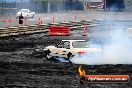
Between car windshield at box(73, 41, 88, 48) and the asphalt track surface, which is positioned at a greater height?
car windshield at box(73, 41, 88, 48)

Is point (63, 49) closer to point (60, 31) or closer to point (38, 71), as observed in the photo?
point (38, 71)

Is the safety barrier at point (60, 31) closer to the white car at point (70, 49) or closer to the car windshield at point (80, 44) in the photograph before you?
the white car at point (70, 49)

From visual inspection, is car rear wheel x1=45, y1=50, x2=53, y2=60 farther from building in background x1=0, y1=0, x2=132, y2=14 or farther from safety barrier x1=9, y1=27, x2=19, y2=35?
building in background x1=0, y1=0, x2=132, y2=14

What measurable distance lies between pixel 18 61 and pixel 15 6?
187 ft

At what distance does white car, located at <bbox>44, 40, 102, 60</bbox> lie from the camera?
25.2 metres

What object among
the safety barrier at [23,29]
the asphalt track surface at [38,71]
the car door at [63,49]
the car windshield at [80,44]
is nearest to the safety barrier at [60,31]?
the safety barrier at [23,29]

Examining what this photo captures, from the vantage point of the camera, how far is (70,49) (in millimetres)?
25750

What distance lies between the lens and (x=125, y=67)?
2300 centimetres

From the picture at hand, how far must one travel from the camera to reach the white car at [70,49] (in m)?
25.2

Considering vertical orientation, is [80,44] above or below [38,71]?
above

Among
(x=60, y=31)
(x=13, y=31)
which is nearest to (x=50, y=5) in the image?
(x=60, y=31)

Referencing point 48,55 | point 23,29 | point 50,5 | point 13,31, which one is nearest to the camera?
point 48,55

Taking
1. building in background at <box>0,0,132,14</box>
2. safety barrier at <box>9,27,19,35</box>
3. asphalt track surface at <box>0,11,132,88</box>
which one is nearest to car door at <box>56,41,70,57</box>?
asphalt track surface at <box>0,11,132,88</box>

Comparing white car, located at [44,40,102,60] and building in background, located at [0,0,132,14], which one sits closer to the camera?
white car, located at [44,40,102,60]
